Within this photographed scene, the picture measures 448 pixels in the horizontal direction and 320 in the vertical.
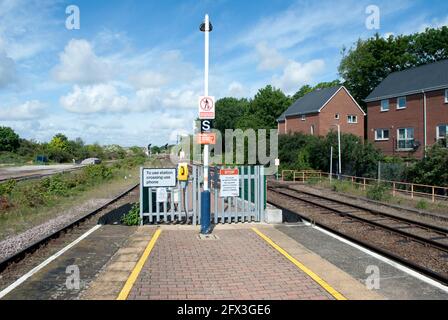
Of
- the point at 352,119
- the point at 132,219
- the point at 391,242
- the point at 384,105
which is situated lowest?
the point at 391,242

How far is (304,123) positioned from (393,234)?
42.6m

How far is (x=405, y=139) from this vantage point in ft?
124

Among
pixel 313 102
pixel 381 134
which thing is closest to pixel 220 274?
pixel 381 134

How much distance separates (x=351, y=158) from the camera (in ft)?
104

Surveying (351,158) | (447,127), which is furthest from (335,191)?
(447,127)

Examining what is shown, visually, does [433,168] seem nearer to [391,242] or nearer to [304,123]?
[391,242]

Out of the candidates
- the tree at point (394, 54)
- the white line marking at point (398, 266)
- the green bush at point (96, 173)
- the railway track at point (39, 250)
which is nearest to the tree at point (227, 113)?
the tree at point (394, 54)

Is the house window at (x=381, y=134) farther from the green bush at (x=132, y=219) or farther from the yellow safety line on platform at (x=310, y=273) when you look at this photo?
the yellow safety line on platform at (x=310, y=273)

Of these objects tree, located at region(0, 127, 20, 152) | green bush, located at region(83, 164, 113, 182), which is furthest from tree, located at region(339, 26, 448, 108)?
tree, located at region(0, 127, 20, 152)

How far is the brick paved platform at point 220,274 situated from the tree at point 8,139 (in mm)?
91231

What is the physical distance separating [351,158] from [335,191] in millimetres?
7224

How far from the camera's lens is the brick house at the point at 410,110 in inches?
1347
